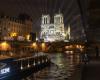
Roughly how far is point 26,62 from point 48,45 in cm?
7326

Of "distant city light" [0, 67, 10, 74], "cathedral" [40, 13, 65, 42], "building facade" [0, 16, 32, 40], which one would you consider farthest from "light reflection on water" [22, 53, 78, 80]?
"cathedral" [40, 13, 65, 42]

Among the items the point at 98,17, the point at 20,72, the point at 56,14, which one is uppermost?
the point at 56,14

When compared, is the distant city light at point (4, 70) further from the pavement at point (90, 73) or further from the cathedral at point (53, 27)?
the cathedral at point (53, 27)

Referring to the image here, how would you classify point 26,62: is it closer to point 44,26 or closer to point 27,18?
point 27,18

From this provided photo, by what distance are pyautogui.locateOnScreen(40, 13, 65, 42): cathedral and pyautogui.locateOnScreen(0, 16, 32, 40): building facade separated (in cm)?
3247

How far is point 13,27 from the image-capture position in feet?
289

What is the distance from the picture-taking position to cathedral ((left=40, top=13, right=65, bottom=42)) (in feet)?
449

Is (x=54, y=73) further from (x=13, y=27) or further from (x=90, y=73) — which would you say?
(x=13, y=27)

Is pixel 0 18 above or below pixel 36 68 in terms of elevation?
above

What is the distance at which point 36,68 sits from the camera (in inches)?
925

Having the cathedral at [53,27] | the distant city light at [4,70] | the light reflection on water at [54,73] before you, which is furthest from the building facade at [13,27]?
the distant city light at [4,70]

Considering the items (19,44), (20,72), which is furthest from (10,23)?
(20,72)

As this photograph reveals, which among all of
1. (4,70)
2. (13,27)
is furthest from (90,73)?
(13,27)

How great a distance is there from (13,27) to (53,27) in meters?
58.5
